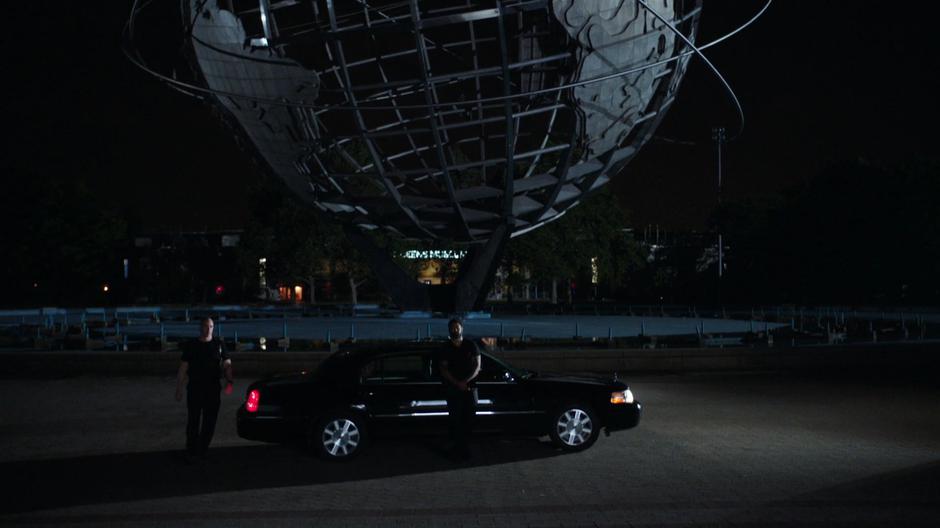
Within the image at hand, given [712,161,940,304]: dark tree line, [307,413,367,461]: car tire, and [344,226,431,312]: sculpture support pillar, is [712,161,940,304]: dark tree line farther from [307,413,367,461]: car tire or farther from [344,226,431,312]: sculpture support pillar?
[307,413,367,461]: car tire

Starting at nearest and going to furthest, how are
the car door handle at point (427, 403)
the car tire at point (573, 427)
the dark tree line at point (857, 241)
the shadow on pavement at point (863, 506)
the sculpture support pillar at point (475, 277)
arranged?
the shadow on pavement at point (863, 506) → the car door handle at point (427, 403) → the car tire at point (573, 427) → the sculpture support pillar at point (475, 277) → the dark tree line at point (857, 241)

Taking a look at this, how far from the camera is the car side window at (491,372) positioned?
11.1 m

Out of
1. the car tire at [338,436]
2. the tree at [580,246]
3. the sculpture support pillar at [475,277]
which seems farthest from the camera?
the tree at [580,246]

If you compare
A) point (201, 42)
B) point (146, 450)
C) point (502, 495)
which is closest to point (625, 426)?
point (502, 495)

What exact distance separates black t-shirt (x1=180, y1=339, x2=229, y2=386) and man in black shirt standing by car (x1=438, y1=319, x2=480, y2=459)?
234cm

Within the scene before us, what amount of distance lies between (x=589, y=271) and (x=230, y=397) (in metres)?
52.7

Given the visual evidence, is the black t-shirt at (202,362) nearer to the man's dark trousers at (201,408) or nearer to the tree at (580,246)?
the man's dark trousers at (201,408)

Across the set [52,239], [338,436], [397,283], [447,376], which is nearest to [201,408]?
[338,436]

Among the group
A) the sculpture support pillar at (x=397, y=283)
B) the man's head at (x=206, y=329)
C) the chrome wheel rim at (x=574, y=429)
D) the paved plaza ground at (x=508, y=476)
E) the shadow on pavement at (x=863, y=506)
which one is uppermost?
the sculpture support pillar at (x=397, y=283)

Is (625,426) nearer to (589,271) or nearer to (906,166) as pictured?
(589,271)

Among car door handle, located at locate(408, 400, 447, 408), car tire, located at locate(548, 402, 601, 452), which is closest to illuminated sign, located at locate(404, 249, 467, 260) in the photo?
car tire, located at locate(548, 402, 601, 452)

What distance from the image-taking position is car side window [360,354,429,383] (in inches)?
426

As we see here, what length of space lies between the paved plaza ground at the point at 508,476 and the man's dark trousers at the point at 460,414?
0.84ft

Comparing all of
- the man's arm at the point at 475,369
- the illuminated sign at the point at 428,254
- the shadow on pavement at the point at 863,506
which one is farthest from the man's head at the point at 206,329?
the illuminated sign at the point at 428,254
